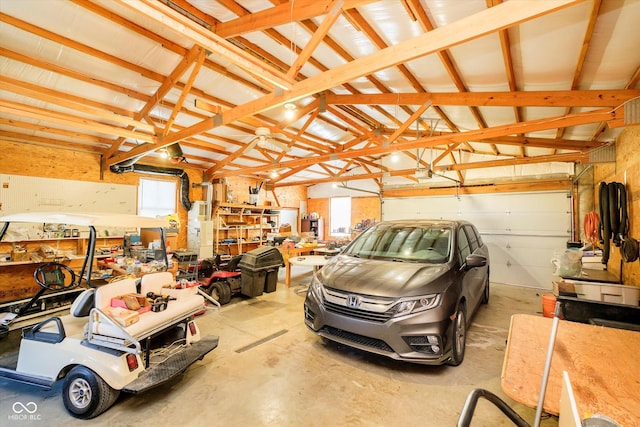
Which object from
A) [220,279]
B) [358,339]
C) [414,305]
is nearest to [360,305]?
[358,339]

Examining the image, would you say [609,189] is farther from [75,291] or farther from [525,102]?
[75,291]

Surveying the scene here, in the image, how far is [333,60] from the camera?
3697mm

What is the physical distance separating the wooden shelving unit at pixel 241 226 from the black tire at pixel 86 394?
644 centimetres

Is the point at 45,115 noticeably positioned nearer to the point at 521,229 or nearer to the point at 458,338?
the point at 458,338

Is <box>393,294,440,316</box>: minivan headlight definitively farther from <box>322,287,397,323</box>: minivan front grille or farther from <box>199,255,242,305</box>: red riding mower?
<box>199,255,242,305</box>: red riding mower

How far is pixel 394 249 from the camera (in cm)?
361

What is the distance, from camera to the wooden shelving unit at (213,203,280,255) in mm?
8664

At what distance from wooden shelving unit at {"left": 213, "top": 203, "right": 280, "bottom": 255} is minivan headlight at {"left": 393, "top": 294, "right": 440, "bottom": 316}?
706 centimetres

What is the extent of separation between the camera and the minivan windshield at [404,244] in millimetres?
3357

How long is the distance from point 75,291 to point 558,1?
18.4 feet

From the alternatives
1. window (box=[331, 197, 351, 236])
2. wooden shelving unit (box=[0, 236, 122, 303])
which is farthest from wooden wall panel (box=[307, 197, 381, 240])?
wooden shelving unit (box=[0, 236, 122, 303])

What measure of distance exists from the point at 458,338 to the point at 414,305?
0.77 meters

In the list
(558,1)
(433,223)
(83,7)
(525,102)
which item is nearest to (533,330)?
(558,1)

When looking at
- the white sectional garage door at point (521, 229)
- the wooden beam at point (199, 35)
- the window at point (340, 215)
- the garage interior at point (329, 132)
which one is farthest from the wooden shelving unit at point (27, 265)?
the white sectional garage door at point (521, 229)
